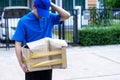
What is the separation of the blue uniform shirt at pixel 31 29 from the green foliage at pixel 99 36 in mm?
7619

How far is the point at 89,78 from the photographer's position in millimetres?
7250

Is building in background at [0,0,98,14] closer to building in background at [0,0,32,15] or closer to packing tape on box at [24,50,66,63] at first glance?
building in background at [0,0,32,15]

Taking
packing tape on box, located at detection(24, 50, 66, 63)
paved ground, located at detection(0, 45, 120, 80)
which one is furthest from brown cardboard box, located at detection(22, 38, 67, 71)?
paved ground, located at detection(0, 45, 120, 80)

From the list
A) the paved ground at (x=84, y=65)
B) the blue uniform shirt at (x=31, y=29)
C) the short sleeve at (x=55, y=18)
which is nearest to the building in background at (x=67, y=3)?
the paved ground at (x=84, y=65)

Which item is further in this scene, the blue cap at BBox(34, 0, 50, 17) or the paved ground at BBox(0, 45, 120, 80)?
the paved ground at BBox(0, 45, 120, 80)

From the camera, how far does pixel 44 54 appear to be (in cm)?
379

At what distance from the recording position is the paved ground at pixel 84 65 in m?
7.43

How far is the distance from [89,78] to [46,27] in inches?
138

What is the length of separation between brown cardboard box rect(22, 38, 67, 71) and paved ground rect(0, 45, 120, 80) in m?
3.43

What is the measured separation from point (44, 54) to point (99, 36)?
26.5 feet

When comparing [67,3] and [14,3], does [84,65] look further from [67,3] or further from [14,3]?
[14,3]

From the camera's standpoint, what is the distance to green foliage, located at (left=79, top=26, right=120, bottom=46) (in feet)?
37.9

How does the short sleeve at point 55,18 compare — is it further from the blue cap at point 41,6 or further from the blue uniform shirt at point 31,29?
the blue cap at point 41,6

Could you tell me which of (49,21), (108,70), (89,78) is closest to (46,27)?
(49,21)
